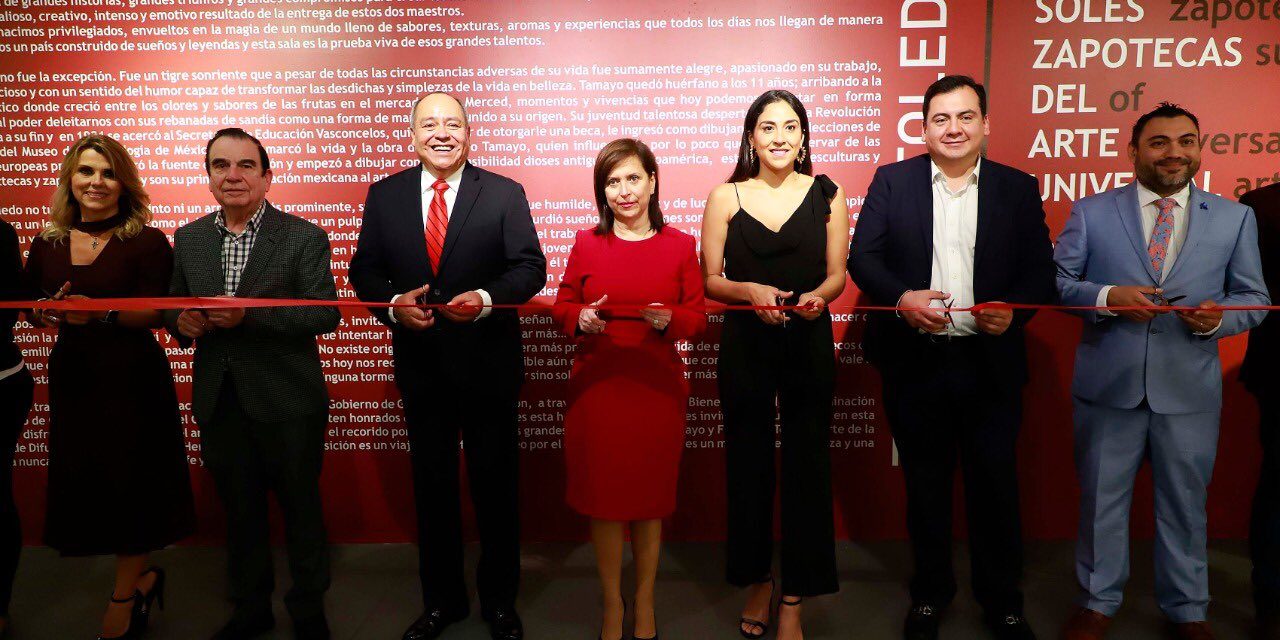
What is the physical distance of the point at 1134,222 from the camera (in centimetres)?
271

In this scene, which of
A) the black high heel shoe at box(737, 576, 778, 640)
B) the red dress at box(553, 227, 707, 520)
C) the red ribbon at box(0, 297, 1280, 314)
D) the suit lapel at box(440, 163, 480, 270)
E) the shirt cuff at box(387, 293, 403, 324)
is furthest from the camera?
the black high heel shoe at box(737, 576, 778, 640)

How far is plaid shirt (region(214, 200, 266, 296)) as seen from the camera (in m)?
2.67

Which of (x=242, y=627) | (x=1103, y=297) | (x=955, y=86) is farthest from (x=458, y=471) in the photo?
(x=1103, y=297)

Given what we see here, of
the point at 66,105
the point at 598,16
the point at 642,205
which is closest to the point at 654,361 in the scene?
the point at 642,205

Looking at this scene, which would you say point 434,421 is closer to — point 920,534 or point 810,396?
point 810,396

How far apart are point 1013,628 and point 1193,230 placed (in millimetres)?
1504

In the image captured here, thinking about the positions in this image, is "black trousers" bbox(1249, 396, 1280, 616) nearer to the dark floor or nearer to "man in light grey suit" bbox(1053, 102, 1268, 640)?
the dark floor

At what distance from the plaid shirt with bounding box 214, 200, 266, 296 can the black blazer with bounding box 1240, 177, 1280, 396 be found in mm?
3588

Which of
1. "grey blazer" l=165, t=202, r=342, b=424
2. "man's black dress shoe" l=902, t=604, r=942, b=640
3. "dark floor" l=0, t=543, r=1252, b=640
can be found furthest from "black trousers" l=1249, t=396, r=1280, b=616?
"grey blazer" l=165, t=202, r=342, b=424

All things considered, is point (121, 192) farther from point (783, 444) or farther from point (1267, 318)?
point (1267, 318)

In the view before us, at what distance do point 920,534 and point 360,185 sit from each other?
284 centimetres

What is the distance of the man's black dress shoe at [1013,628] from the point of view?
276 centimetres

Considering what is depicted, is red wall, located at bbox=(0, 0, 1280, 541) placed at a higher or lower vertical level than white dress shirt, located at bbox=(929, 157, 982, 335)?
higher

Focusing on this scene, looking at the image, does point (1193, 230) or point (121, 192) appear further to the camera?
point (121, 192)
